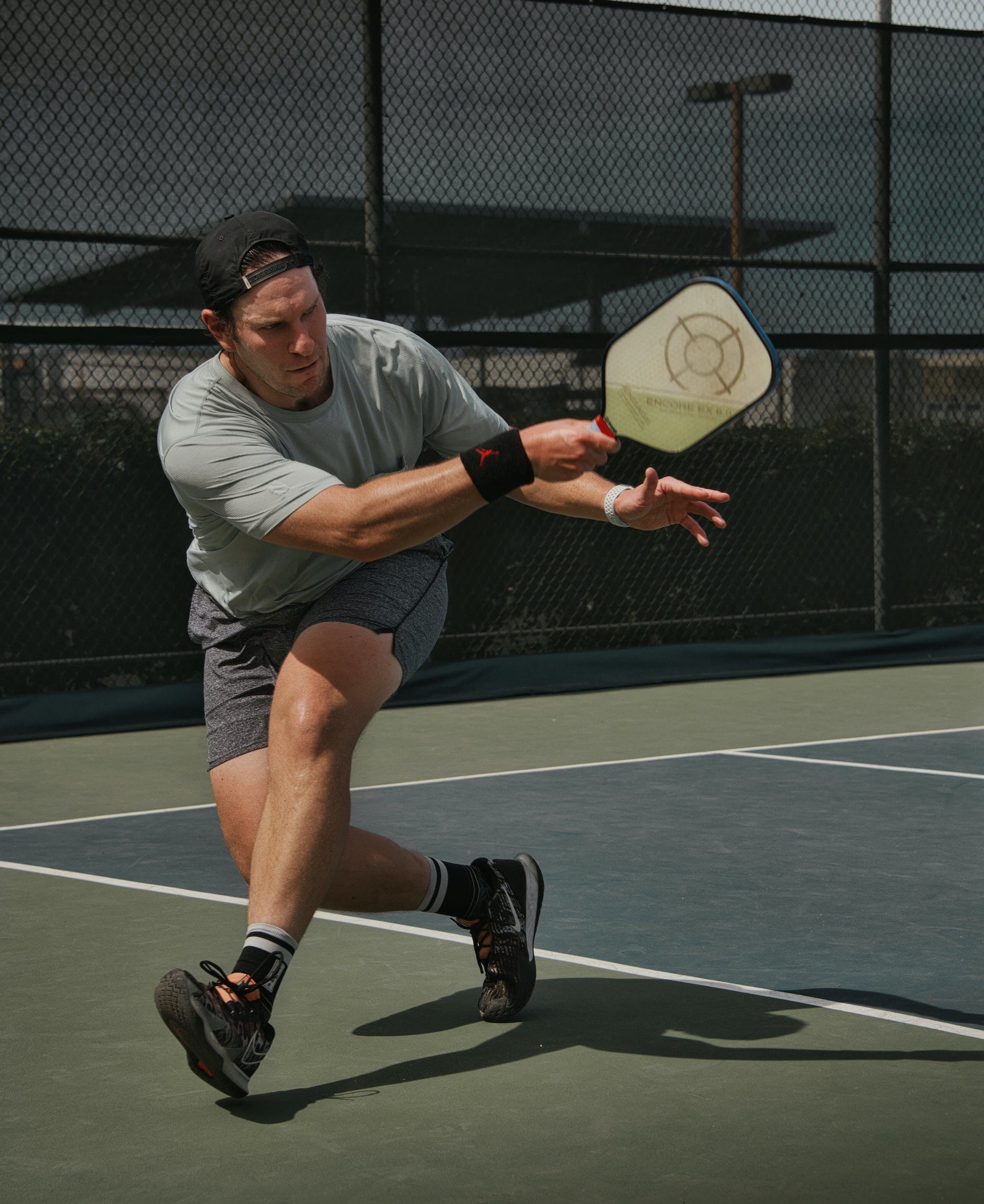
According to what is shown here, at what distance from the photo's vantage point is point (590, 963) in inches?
139

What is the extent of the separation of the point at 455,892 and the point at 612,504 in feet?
2.67

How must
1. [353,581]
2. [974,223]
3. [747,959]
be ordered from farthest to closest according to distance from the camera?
[974,223]
[747,959]
[353,581]

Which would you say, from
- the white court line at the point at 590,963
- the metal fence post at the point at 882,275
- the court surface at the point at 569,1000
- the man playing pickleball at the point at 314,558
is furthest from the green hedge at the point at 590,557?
the man playing pickleball at the point at 314,558

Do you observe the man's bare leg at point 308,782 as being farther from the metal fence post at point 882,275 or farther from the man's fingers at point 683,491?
the metal fence post at point 882,275

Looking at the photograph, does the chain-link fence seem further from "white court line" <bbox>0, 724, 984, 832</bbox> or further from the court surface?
"white court line" <bbox>0, 724, 984, 832</bbox>

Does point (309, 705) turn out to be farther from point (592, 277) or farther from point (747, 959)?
point (592, 277)

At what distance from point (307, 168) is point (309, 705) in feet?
16.5

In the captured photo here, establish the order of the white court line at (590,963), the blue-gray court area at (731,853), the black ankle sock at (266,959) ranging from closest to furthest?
the black ankle sock at (266,959), the white court line at (590,963), the blue-gray court area at (731,853)

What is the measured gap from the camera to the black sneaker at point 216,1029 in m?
2.60

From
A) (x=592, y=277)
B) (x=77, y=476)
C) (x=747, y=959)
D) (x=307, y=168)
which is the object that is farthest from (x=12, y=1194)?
(x=592, y=277)

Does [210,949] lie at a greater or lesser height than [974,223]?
lesser

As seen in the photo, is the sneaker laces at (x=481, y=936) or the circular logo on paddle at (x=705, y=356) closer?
the circular logo on paddle at (x=705, y=356)

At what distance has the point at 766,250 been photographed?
8.55 meters

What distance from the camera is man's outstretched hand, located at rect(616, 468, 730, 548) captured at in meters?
2.87
